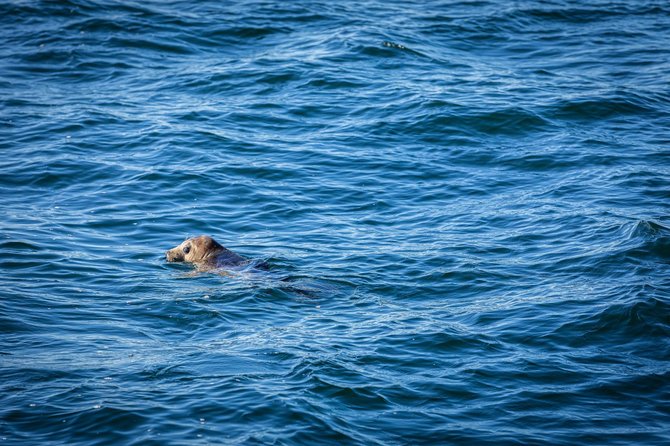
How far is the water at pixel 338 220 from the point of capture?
9.12 meters

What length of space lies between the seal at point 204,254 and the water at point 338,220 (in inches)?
10.1

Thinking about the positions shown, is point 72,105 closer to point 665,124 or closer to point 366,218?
point 366,218

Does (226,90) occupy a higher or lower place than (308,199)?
higher

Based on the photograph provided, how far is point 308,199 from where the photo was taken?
16531 millimetres

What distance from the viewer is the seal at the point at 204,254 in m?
13.2

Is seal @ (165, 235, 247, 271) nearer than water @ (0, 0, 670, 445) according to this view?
No

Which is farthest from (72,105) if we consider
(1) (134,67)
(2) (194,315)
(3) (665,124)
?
(3) (665,124)

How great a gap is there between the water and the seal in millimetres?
258

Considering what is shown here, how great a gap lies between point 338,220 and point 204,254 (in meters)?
3.05

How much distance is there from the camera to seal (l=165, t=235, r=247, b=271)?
1320 centimetres

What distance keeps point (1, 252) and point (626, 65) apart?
16541mm

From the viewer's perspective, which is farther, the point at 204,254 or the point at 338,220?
the point at 338,220

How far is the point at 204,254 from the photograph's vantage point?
13.3m

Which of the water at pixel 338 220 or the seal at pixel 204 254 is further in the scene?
the seal at pixel 204 254
